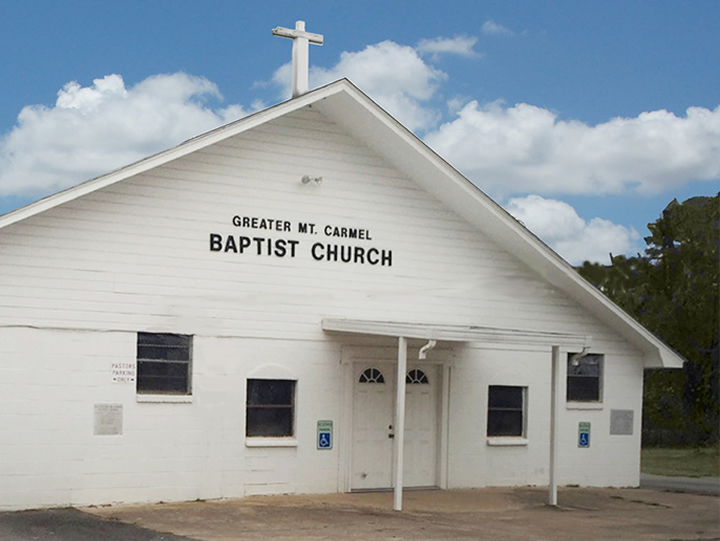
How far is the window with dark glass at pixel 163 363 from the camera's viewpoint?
1574cm

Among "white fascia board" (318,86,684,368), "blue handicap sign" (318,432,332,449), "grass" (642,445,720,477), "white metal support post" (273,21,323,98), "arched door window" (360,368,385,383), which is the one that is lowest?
"grass" (642,445,720,477)

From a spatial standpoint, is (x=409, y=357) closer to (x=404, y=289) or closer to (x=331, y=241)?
(x=404, y=289)

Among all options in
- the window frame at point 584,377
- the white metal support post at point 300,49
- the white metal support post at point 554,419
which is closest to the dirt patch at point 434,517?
the white metal support post at point 554,419

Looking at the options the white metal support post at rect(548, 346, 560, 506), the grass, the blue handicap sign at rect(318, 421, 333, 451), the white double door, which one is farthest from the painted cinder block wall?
the grass

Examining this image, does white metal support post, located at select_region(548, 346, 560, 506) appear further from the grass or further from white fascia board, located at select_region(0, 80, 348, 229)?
the grass

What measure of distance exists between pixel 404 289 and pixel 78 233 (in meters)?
5.59

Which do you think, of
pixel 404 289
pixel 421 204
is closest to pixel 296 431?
pixel 404 289

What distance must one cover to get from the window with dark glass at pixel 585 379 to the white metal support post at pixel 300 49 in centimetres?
714

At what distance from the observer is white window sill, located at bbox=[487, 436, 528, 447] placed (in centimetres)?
1889

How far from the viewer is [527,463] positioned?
761 inches

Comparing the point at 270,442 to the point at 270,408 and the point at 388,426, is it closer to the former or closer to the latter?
the point at 270,408

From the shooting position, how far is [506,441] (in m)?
19.0

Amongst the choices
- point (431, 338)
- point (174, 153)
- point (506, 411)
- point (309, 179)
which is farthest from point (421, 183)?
point (174, 153)

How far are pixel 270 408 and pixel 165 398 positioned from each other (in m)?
1.81
